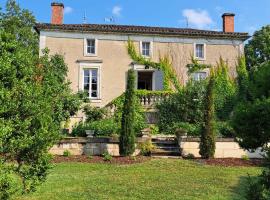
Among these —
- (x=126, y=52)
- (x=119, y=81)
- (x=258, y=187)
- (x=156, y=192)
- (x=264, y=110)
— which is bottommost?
(x=156, y=192)

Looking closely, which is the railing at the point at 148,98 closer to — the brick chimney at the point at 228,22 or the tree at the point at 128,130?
the brick chimney at the point at 228,22

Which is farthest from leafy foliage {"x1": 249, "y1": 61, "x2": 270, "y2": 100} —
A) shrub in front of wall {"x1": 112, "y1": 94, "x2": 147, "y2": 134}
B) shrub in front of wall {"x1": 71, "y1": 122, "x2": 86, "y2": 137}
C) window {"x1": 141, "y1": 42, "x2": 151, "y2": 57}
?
window {"x1": 141, "y1": 42, "x2": 151, "y2": 57}

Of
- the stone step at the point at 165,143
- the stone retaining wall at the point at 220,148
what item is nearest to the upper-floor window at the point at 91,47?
the stone step at the point at 165,143

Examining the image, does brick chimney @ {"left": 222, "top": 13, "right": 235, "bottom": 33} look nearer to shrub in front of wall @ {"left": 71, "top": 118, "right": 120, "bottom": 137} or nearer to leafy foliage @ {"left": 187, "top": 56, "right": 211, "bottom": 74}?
leafy foliage @ {"left": 187, "top": 56, "right": 211, "bottom": 74}

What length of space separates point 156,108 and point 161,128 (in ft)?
4.54

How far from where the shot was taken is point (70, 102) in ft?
58.6

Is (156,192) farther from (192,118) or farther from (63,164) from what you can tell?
(192,118)

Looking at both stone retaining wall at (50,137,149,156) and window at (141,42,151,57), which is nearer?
stone retaining wall at (50,137,149,156)

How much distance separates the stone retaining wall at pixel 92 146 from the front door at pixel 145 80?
9.77 meters

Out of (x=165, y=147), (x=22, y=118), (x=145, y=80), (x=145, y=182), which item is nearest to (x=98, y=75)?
(x=145, y=80)

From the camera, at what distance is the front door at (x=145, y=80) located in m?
25.5

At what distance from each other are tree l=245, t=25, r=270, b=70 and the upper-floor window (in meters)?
17.7

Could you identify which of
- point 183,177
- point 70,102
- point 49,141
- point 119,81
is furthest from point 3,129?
point 119,81

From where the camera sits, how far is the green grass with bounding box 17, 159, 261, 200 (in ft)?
31.1
